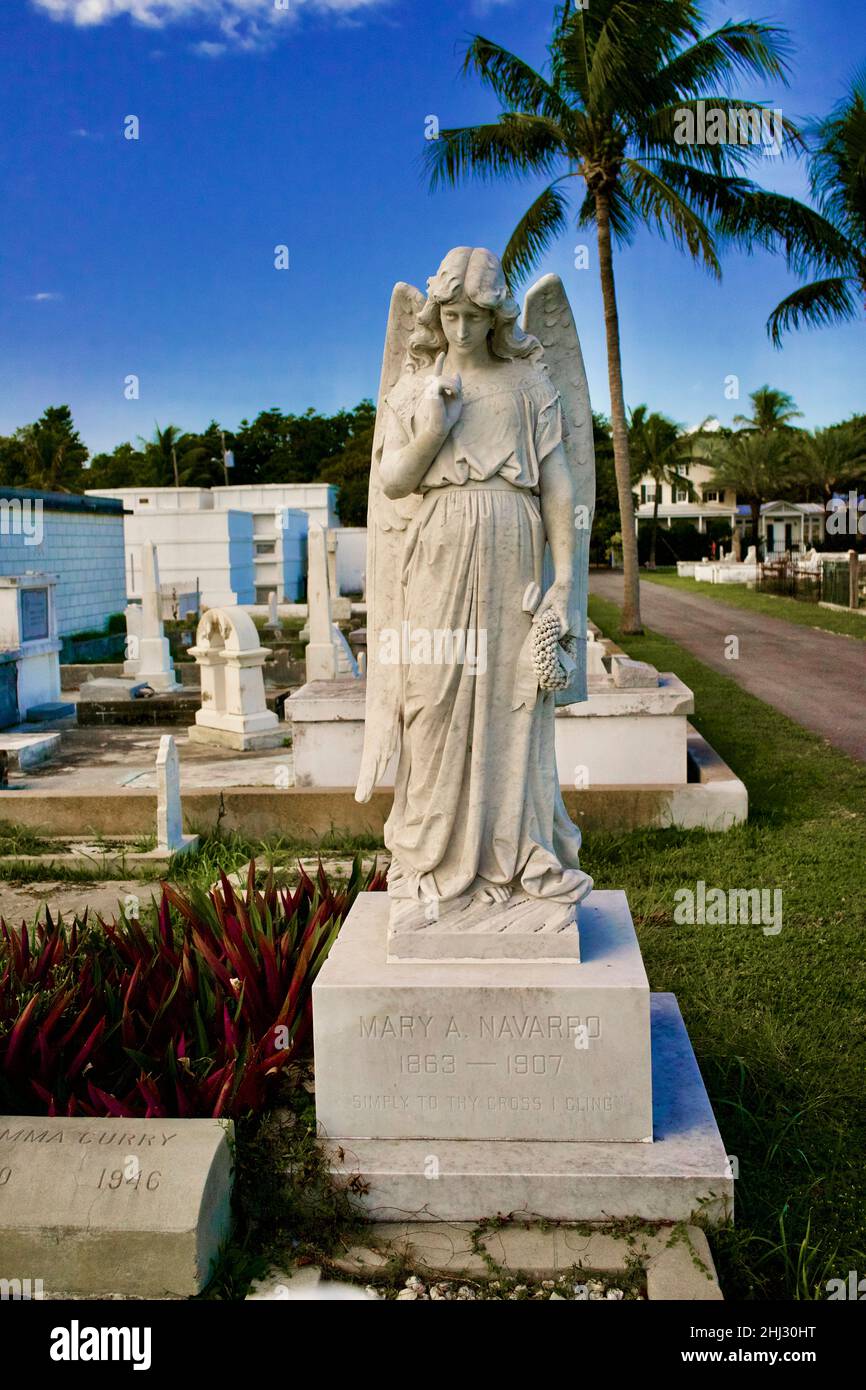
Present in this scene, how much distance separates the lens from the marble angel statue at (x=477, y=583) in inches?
140

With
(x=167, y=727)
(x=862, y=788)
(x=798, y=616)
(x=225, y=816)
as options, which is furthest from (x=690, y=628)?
(x=225, y=816)

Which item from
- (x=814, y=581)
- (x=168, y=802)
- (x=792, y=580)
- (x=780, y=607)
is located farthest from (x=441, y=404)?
(x=792, y=580)

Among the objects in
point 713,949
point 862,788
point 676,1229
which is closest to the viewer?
point 676,1229

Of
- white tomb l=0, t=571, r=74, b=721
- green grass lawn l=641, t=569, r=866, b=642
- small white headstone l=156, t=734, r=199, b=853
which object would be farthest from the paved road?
white tomb l=0, t=571, r=74, b=721

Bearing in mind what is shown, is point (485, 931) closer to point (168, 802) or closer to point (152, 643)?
point (168, 802)

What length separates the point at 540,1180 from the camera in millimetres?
3391

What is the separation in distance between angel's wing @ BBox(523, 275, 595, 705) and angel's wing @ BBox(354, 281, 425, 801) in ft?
1.28

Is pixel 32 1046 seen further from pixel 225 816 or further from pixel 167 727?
pixel 167 727

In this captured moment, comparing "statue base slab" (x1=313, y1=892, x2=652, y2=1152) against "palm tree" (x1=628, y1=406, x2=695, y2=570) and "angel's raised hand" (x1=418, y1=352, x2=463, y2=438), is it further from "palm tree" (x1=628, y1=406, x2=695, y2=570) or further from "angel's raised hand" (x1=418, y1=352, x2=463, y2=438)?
"palm tree" (x1=628, y1=406, x2=695, y2=570)

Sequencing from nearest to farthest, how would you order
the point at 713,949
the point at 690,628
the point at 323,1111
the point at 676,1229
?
the point at 676,1229 < the point at 323,1111 < the point at 713,949 < the point at 690,628

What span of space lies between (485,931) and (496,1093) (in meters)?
0.47

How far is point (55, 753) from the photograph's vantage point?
1184 centimetres
